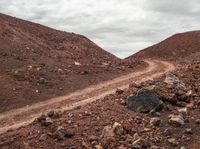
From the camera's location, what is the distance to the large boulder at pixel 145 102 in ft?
61.7

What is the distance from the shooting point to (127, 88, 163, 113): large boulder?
18812 mm

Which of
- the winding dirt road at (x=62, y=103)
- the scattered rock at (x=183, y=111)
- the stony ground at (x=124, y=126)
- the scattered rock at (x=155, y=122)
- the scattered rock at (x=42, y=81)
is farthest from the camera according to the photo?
the scattered rock at (x=42, y=81)

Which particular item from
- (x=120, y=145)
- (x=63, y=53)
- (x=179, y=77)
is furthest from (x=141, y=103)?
(x=63, y=53)

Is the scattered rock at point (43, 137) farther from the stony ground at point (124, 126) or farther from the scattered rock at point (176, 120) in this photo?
the scattered rock at point (176, 120)

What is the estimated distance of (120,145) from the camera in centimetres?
1598

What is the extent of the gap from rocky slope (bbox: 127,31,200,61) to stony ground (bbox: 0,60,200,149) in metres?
35.0

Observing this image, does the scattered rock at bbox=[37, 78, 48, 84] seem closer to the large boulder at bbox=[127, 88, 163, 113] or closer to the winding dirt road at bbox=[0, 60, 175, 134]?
the winding dirt road at bbox=[0, 60, 175, 134]

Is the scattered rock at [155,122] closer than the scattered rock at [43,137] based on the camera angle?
No

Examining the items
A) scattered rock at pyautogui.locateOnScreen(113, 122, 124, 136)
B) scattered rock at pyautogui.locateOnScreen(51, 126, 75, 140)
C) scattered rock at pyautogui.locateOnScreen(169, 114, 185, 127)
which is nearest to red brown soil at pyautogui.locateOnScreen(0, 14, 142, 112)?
scattered rock at pyautogui.locateOnScreen(51, 126, 75, 140)

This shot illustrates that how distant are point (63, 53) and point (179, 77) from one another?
19298 millimetres

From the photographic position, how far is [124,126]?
673 inches

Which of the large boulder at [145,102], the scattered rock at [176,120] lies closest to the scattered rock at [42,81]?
the large boulder at [145,102]

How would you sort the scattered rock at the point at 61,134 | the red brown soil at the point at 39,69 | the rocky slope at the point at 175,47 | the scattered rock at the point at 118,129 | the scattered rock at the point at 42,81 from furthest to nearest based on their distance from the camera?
the rocky slope at the point at 175,47
the scattered rock at the point at 42,81
the red brown soil at the point at 39,69
the scattered rock at the point at 61,134
the scattered rock at the point at 118,129

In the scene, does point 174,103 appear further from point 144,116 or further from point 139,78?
point 139,78
